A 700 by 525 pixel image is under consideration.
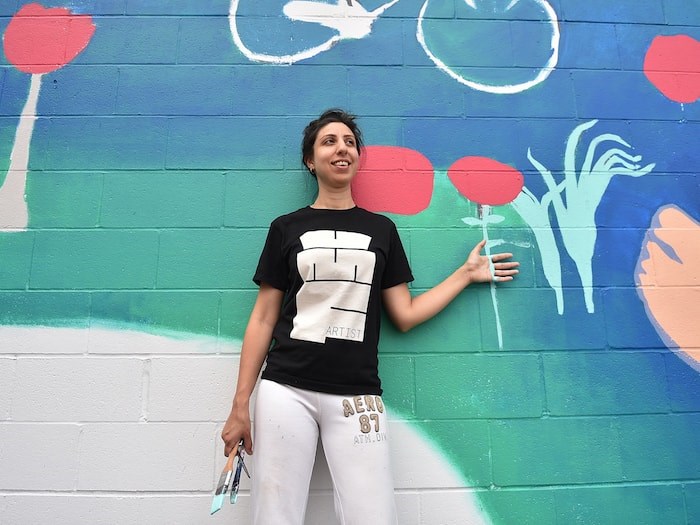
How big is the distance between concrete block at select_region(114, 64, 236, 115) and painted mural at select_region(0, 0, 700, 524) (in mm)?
13

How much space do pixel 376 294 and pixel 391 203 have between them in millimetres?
456

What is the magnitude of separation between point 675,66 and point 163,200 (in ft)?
7.67

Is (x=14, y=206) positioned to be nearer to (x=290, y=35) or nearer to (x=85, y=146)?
(x=85, y=146)

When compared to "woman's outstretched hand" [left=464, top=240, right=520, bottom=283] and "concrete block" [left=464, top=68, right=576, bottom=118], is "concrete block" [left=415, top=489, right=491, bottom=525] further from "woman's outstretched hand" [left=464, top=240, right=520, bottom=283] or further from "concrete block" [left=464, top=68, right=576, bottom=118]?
"concrete block" [left=464, top=68, right=576, bottom=118]

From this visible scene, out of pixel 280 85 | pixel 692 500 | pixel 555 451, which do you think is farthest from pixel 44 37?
pixel 692 500

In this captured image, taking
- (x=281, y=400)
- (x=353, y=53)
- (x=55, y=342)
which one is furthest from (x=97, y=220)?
(x=353, y=53)

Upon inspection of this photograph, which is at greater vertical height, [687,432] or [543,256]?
[543,256]

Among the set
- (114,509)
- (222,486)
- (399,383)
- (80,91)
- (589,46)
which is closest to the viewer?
(222,486)

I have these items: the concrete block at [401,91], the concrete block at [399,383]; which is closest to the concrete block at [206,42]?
the concrete block at [401,91]

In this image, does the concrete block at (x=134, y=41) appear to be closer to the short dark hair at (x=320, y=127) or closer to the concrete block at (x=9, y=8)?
the concrete block at (x=9, y=8)

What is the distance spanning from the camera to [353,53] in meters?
2.25

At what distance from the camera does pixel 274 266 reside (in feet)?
6.15

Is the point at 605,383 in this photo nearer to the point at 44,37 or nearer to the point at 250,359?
the point at 250,359

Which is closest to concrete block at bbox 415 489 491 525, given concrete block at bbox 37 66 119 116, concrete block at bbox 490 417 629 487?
concrete block at bbox 490 417 629 487
